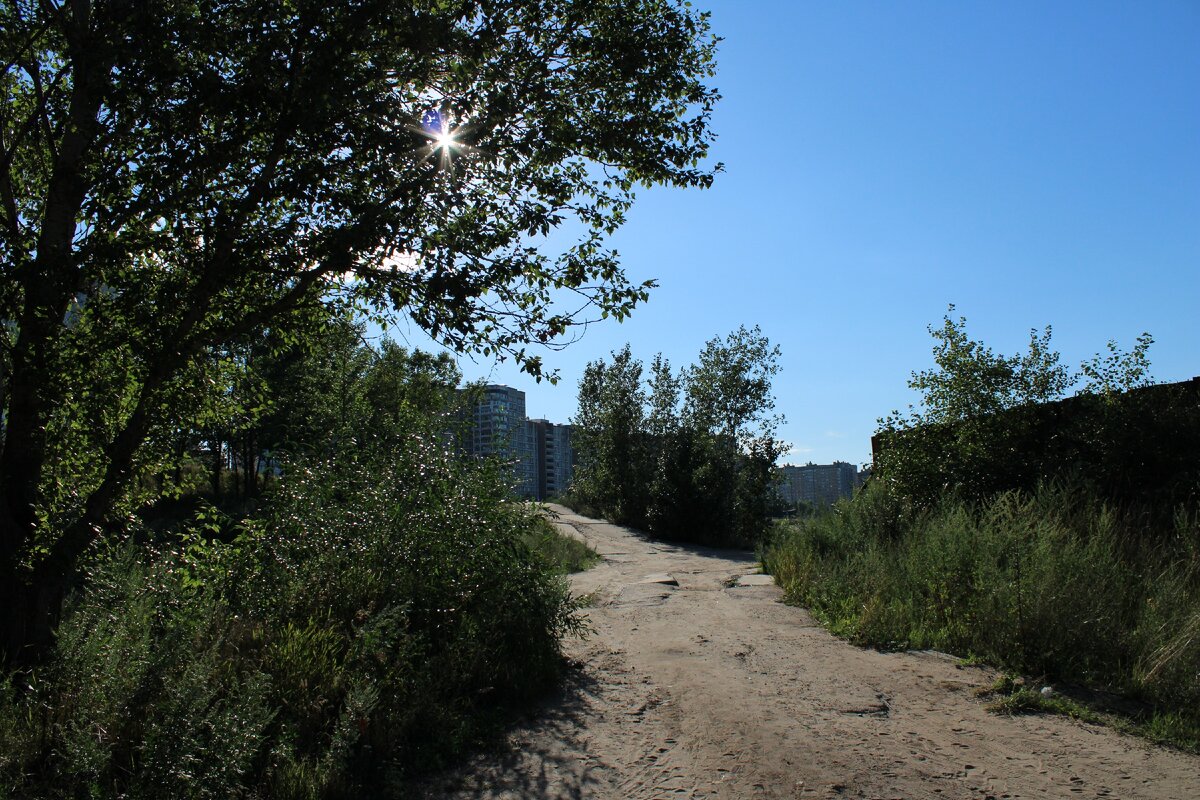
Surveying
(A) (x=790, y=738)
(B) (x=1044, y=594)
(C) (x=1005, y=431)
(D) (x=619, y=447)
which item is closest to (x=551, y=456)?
(D) (x=619, y=447)

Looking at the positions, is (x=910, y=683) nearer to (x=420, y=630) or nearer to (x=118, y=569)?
(x=420, y=630)

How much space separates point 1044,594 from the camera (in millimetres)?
5684

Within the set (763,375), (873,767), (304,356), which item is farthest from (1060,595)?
(763,375)

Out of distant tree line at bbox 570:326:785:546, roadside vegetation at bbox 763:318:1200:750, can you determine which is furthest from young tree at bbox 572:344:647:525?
roadside vegetation at bbox 763:318:1200:750

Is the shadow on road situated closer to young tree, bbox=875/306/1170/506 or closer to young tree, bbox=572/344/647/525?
young tree, bbox=875/306/1170/506

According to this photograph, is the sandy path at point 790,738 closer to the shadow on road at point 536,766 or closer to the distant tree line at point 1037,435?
the shadow on road at point 536,766

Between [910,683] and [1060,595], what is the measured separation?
53.0 inches

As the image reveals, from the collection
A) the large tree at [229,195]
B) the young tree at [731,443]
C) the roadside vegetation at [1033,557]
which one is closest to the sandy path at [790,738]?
the roadside vegetation at [1033,557]

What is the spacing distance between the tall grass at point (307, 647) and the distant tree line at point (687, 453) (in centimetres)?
1384

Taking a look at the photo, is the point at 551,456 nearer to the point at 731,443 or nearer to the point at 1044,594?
the point at 731,443

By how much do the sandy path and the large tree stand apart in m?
2.43

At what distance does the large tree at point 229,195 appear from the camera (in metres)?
4.82

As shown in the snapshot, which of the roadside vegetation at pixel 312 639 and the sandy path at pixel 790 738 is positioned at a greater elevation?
the roadside vegetation at pixel 312 639

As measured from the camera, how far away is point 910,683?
17.6 feet
